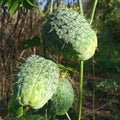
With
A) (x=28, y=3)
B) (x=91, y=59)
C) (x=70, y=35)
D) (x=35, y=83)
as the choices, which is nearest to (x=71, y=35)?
(x=70, y=35)

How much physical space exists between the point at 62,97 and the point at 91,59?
5656 mm

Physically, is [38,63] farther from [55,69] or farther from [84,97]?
[84,97]

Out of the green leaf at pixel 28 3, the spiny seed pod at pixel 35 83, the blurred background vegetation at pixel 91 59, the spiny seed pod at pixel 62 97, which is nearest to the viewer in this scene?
the spiny seed pod at pixel 35 83

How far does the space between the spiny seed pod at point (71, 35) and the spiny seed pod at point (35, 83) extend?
0.06m

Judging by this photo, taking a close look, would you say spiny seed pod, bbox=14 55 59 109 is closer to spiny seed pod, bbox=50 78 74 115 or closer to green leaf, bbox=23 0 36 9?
spiny seed pod, bbox=50 78 74 115

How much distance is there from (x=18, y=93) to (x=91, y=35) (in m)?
0.23

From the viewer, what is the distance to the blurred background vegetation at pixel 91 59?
13.9ft

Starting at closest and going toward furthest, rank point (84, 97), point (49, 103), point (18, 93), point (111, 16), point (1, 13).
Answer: point (18, 93) → point (49, 103) → point (1, 13) → point (84, 97) → point (111, 16)

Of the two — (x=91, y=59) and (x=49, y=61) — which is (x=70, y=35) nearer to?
(x=49, y=61)

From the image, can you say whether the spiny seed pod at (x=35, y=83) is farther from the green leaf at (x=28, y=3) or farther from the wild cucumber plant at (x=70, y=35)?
the green leaf at (x=28, y=3)

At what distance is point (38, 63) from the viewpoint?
1080mm

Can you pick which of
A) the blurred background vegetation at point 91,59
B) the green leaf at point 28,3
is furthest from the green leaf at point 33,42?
the green leaf at point 28,3

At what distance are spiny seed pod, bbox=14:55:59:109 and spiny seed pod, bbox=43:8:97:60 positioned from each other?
6 cm

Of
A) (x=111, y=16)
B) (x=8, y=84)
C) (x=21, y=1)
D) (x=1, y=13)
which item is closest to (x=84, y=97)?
(x=8, y=84)
